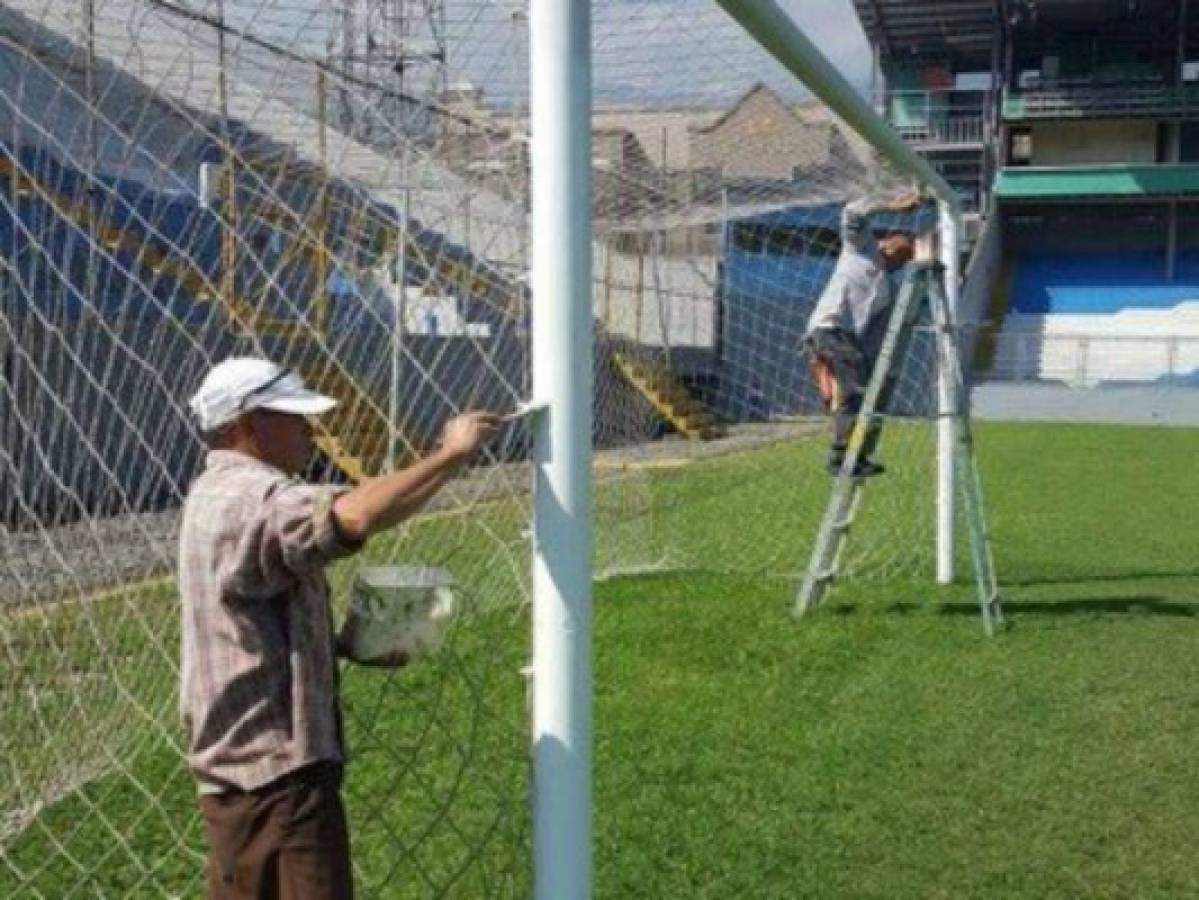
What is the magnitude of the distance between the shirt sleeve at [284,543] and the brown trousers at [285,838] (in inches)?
13.0

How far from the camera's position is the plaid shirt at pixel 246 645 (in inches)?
Result: 103

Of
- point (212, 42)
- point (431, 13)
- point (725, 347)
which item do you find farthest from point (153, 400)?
point (725, 347)

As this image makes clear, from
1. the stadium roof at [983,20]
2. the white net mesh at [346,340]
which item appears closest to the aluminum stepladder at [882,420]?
the white net mesh at [346,340]

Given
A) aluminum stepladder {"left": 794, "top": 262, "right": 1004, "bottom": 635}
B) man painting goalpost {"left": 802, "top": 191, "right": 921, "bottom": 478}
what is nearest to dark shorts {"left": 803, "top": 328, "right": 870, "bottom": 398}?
man painting goalpost {"left": 802, "top": 191, "right": 921, "bottom": 478}

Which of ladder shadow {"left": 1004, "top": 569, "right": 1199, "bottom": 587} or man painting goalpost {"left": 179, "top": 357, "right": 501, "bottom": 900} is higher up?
man painting goalpost {"left": 179, "top": 357, "right": 501, "bottom": 900}

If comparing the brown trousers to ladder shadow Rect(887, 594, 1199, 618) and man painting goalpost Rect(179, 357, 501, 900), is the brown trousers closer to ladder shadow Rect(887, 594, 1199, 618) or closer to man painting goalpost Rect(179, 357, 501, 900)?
man painting goalpost Rect(179, 357, 501, 900)

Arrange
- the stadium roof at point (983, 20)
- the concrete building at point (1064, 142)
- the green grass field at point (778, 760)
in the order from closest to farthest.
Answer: the green grass field at point (778, 760) → the concrete building at point (1064, 142) → the stadium roof at point (983, 20)

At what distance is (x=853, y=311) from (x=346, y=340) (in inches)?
170

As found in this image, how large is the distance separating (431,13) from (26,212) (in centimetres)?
351

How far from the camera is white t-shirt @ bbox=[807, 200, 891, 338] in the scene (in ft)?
26.7

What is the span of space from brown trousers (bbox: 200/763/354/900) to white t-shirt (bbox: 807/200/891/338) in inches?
229

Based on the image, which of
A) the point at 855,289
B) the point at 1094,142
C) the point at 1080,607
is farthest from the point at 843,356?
the point at 1094,142

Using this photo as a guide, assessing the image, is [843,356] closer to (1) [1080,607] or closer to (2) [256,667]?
(1) [1080,607]

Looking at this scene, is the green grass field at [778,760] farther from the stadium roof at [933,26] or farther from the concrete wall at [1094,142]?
the concrete wall at [1094,142]
